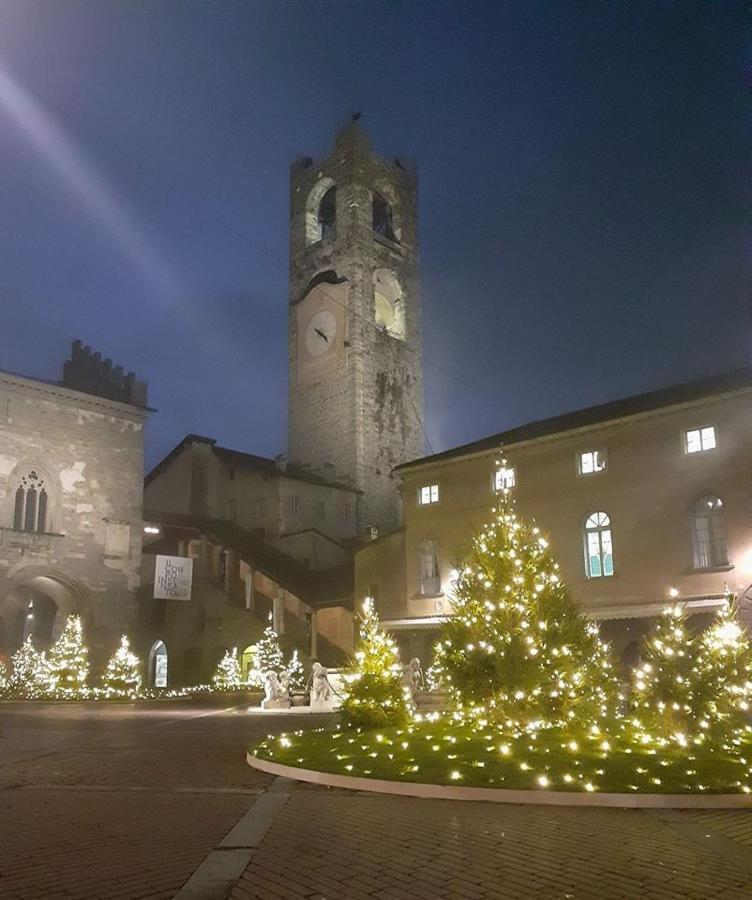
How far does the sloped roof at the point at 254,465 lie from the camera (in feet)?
167

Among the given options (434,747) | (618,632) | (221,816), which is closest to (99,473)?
(618,632)

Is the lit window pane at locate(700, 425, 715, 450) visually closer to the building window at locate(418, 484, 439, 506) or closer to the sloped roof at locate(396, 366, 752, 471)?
the sloped roof at locate(396, 366, 752, 471)

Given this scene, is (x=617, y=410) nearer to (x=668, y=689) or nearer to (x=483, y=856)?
(x=668, y=689)

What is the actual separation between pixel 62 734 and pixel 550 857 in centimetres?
1376

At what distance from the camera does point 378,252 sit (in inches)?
2377

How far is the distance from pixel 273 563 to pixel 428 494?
1233 cm

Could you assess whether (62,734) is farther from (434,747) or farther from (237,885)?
(237,885)

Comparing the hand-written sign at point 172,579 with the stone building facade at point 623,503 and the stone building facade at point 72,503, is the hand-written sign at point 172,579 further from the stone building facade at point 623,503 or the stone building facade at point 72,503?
the stone building facade at point 623,503

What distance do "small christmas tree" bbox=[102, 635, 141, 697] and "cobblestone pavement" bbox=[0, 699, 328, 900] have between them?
13.2 metres

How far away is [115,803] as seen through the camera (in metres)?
9.30

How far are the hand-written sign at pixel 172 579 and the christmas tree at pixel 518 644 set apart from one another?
23200mm

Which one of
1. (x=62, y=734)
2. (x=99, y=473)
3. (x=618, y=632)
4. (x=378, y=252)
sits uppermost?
(x=378, y=252)

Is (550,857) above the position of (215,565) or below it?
below

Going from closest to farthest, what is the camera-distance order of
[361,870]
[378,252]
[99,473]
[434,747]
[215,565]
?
[361,870]
[434,747]
[99,473]
[215,565]
[378,252]
